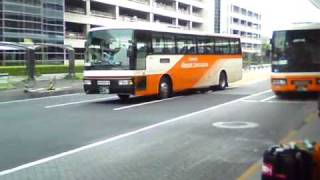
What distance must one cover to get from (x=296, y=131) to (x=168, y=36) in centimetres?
1141

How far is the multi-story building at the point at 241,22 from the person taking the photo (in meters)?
127

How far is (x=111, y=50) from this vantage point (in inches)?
774

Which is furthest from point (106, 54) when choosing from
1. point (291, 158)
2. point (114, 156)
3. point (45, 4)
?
point (45, 4)

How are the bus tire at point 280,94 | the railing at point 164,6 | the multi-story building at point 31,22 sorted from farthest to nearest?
the railing at point 164,6 < the multi-story building at point 31,22 < the bus tire at point 280,94

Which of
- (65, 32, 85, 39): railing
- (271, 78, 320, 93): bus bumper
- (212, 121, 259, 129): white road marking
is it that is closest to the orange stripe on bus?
(271, 78, 320, 93): bus bumper

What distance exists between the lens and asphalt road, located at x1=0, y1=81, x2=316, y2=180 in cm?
819

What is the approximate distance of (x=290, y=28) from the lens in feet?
67.6

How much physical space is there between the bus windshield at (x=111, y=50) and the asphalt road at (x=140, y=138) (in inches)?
60.7

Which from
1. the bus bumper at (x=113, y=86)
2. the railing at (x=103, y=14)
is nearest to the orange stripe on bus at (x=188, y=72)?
the bus bumper at (x=113, y=86)

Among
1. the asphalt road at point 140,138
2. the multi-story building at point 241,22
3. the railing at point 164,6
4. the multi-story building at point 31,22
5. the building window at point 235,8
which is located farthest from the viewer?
the building window at point 235,8

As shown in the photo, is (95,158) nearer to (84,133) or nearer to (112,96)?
(84,133)

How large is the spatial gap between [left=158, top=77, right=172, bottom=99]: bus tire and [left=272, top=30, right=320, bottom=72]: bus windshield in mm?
4542

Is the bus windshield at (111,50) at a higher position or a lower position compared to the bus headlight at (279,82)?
higher

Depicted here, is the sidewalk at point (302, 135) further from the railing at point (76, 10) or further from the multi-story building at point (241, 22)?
the multi-story building at point (241, 22)
